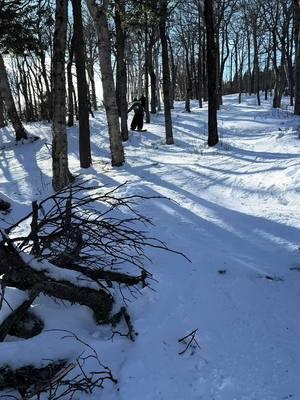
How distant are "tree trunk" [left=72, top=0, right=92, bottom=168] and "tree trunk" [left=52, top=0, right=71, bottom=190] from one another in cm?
204

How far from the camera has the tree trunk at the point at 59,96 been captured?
9.05 meters

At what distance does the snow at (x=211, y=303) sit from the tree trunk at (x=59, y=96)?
146 centimetres

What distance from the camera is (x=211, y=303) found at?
3.93 meters

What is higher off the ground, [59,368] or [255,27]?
[255,27]

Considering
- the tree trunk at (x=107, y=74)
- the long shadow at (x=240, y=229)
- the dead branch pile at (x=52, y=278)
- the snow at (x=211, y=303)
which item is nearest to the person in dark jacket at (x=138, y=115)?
the tree trunk at (x=107, y=74)

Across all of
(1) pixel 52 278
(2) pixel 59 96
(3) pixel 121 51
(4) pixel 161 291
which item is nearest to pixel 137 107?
(3) pixel 121 51

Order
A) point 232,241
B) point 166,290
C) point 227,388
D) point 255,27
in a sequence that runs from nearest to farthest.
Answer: point 227,388 < point 166,290 < point 232,241 < point 255,27

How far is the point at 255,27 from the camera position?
2898cm

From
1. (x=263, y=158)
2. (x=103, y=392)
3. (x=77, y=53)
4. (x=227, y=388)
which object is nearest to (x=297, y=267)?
(x=227, y=388)

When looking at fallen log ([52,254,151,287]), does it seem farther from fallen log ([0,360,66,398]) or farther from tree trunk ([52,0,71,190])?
tree trunk ([52,0,71,190])

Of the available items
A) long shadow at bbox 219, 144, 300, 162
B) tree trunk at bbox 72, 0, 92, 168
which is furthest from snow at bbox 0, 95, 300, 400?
tree trunk at bbox 72, 0, 92, 168

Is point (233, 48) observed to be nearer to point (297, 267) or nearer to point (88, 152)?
point (88, 152)

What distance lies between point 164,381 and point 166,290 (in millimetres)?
1128

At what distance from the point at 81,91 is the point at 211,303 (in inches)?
351
